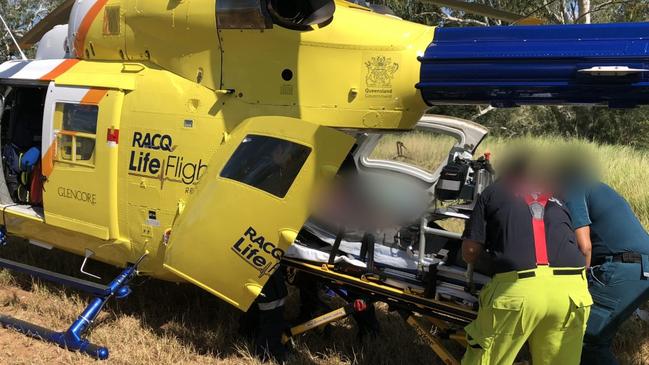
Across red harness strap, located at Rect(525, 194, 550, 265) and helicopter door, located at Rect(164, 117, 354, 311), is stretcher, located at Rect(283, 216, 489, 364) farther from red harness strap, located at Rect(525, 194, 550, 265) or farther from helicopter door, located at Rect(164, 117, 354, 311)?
red harness strap, located at Rect(525, 194, 550, 265)

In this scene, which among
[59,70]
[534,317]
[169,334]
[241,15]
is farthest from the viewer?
[59,70]

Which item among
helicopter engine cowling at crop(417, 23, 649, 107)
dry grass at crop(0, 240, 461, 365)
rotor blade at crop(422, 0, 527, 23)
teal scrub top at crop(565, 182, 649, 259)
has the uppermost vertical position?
rotor blade at crop(422, 0, 527, 23)

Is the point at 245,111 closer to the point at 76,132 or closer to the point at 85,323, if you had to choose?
the point at 76,132

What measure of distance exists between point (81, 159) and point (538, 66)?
3.94 meters

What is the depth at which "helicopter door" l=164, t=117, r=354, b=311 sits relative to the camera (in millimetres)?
4031

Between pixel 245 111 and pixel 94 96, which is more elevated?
pixel 245 111

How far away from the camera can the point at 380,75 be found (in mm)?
4141

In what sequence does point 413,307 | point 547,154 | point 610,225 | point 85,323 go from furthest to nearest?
point 85,323 → point 413,307 → point 610,225 → point 547,154

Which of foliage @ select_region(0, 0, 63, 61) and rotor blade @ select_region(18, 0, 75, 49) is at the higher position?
rotor blade @ select_region(18, 0, 75, 49)

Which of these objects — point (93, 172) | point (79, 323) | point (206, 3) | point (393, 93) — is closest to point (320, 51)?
point (393, 93)

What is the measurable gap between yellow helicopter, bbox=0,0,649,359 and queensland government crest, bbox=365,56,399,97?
0.01 m

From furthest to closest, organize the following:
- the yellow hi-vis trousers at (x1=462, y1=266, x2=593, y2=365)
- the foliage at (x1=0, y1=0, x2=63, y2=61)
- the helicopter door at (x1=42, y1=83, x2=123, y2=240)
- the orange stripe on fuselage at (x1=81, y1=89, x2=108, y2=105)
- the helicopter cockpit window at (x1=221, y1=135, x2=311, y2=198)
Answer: the foliage at (x1=0, y1=0, x2=63, y2=61)
the orange stripe on fuselage at (x1=81, y1=89, x2=108, y2=105)
the helicopter door at (x1=42, y1=83, x2=123, y2=240)
the helicopter cockpit window at (x1=221, y1=135, x2=311, y2=198)
the yellow hi-vis trousers at (x1=462, y1=266, x2=593, y2=365)

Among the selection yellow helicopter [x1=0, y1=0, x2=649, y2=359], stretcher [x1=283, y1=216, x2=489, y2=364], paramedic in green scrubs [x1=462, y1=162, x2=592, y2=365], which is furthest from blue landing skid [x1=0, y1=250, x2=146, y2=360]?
paramedic in green scrubs [x1=462, y1=162, x2=592, y2=365]

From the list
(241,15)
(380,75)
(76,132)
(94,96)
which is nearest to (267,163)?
(380,75)
